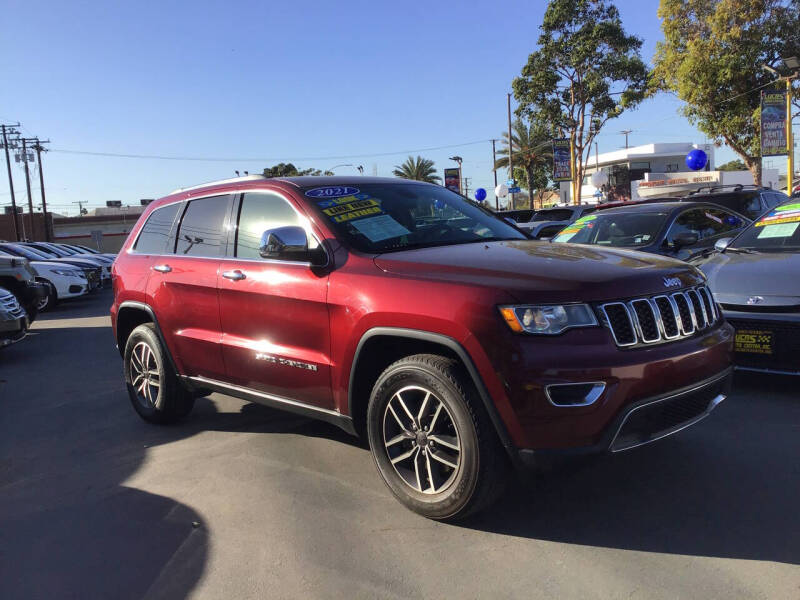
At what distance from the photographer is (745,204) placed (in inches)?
415

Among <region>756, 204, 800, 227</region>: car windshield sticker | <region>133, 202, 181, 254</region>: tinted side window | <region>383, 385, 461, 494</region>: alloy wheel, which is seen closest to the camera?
<region>383, 385, 461, 494</region>: alloy wheel

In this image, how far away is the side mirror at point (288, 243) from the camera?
11.3 feet

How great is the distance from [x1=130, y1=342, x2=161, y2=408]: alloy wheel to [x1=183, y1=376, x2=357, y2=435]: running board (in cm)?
49

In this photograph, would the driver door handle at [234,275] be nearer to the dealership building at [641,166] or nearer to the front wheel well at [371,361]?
the front wheel well at [371,361]

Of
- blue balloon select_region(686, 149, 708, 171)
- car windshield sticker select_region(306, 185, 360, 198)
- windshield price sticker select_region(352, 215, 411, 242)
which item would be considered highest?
blue balloon select_region(686, 149, 708, 171)

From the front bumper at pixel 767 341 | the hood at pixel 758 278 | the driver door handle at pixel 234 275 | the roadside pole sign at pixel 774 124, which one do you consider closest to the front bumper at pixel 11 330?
the driver door handle at pixel 234 275

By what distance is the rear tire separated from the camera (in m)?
4.85

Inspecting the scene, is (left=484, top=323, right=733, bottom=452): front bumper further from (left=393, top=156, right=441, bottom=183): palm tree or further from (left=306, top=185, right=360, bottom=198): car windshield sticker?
(left=393, top=156, right=441, bottom=183): palm tree

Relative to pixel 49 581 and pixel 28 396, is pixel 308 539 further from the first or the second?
pixel 28 396

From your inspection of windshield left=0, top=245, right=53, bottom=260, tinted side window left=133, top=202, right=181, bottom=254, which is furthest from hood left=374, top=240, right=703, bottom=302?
windshield left=0, top=245, right=53, bottom=260

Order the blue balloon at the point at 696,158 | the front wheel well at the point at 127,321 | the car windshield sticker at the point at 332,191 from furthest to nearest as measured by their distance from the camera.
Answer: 1. the blue balloon at the point at 696,158
2. the front wheel well at the point at 127,321
3. the car windshield sticker at the point at 332,191

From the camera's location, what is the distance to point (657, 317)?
2988 mm

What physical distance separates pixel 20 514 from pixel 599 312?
330 cm

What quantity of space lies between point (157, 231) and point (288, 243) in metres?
2.19
